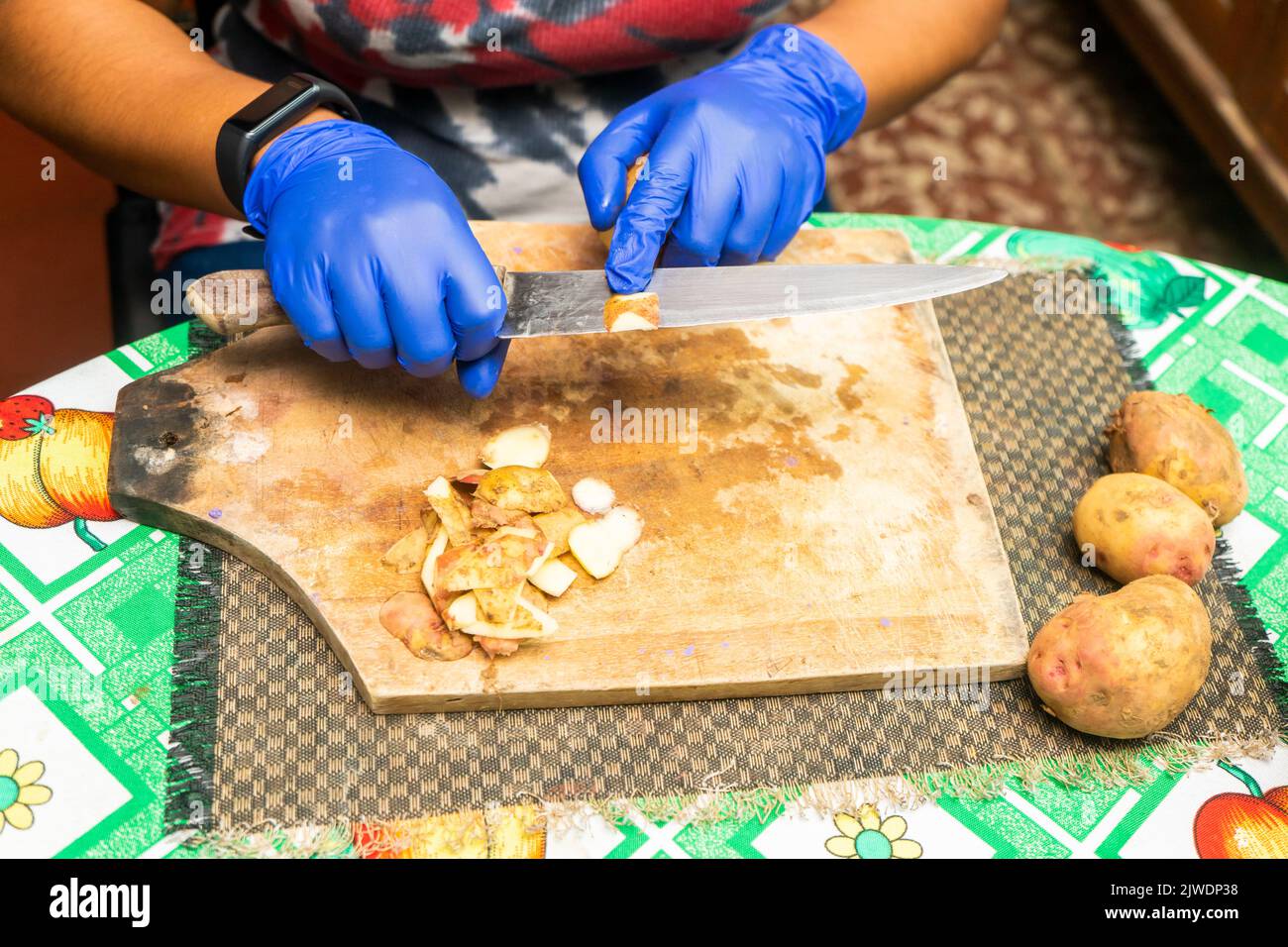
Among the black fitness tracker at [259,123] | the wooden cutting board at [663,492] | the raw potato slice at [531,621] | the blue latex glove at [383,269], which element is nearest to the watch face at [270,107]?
the black fitness tracker at [259,123]

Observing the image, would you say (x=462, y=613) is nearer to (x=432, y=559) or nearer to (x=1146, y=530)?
(x=432, y=559)

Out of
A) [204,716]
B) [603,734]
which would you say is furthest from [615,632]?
[204,716]

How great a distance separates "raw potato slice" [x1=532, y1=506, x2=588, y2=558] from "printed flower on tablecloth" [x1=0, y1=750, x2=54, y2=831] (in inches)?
24.3

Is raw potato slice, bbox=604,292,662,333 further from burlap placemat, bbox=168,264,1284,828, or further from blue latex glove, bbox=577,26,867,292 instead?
burlap placemat, bbox=168,264,1284,828

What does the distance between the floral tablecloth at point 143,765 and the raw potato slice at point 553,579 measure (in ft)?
0.85

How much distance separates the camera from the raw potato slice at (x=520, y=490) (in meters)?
1.34

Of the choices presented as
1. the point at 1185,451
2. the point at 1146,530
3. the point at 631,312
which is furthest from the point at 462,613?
the point at 1185,451

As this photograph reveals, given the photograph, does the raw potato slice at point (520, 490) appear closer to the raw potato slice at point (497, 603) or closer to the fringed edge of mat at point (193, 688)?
the raw potato slice at point (497, 603)

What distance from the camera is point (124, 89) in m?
1.62

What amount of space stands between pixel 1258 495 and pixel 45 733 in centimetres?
161

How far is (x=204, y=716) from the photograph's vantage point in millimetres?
1261

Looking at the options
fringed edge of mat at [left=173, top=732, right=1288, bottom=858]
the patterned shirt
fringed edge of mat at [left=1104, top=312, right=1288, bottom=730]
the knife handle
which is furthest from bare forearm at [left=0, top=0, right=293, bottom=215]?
fringed edge of mat at [left=1104, top=312, right=1288, bottom=730]

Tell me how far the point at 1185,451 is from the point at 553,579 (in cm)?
84
